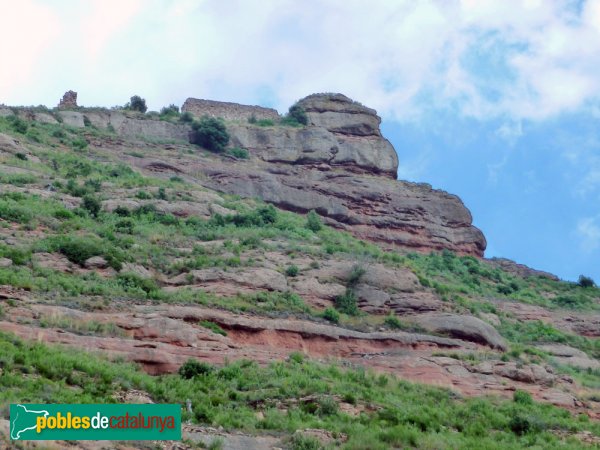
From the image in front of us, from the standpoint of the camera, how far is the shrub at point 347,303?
31.3 m

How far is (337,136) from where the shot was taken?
200 feet

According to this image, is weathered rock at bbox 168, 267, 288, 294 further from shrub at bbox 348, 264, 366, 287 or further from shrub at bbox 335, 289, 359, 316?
shrub at bbox 348, 264, 366, 287

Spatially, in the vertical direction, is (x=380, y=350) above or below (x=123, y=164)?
below

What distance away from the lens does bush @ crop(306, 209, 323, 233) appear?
45.7 metres

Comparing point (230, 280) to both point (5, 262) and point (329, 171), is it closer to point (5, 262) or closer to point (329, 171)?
point (5, 262)

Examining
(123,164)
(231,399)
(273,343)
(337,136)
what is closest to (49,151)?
(123,164)

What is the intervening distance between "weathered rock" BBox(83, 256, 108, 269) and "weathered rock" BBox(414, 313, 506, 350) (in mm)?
9594

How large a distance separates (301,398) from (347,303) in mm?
10119

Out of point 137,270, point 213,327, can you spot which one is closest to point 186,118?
point 137,270

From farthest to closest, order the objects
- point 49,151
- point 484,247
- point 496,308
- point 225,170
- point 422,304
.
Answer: point 484,247 < point 225,170 < point 49,151 < point 496,308 < point 422,304

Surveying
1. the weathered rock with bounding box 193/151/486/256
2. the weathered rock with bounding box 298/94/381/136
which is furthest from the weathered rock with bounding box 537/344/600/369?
the weathered rock with bounding box 298/94/381/136

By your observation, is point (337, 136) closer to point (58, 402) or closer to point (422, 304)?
point (422, 304)

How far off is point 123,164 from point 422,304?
20.7m

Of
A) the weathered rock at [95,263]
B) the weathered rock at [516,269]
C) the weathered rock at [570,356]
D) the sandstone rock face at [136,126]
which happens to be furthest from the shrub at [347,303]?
the sandstone rock face at [136,126]
